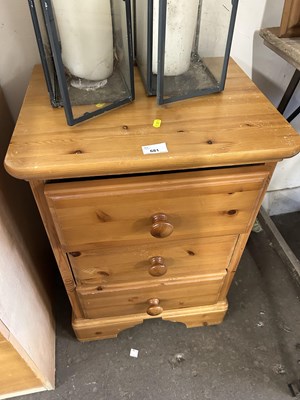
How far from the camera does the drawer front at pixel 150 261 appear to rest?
2.47 feet

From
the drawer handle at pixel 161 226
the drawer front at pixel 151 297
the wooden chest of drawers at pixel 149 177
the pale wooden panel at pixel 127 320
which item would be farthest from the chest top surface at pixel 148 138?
the pale wooden panel at pixel 127 320

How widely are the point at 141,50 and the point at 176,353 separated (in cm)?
88

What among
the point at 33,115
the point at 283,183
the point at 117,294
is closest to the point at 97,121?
the point at 33,115

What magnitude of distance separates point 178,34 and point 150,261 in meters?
0.50

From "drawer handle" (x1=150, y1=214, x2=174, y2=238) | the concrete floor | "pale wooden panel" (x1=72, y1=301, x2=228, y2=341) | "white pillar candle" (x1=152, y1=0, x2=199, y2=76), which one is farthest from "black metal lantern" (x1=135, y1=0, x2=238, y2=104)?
the concrete floor

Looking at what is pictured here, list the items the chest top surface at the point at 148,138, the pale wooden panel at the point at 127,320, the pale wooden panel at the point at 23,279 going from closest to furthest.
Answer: the chest top surface at the point at 148,138 → the pale wooden panel at the point at 23,279 → the pale wooden panel at the point at 127,320

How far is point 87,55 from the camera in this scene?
0.65 metres

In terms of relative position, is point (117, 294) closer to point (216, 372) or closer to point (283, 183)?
point (216, 372)

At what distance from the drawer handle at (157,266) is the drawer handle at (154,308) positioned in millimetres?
174

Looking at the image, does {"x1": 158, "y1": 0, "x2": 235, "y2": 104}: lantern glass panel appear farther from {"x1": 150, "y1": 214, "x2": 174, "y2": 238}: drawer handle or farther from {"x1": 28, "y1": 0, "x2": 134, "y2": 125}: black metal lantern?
{"x1": 150, "y1": 214, "x2": 174, "y2": 238}: drawer handle

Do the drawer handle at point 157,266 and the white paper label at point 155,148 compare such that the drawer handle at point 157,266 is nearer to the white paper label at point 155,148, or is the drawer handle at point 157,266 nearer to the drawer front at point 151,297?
the drawer front at point 151,297

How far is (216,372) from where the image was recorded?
0.99 m

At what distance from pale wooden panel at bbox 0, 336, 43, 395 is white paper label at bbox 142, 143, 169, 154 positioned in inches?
20.1

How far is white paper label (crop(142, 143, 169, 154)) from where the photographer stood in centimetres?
57
